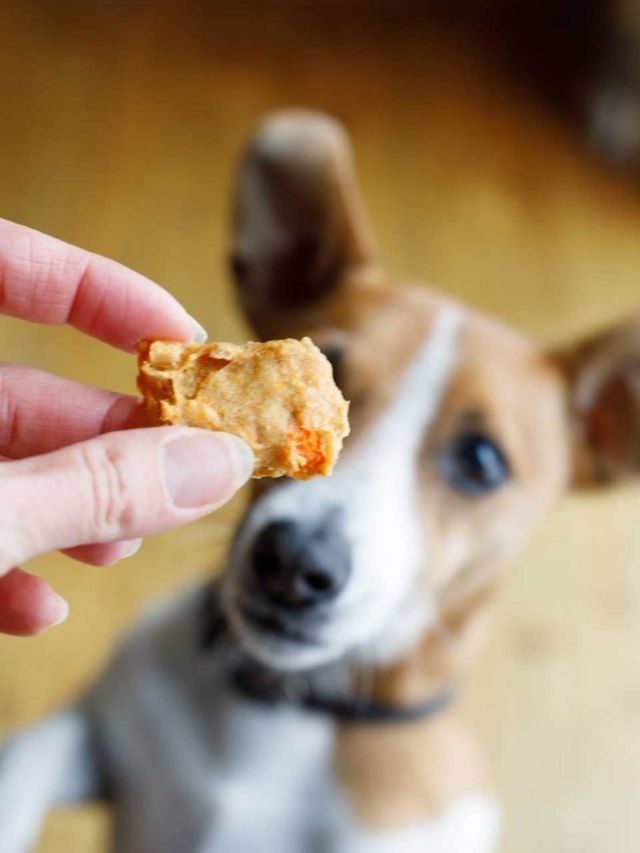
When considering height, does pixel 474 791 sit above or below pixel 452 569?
below

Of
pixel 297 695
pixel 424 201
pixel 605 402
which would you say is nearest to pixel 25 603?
pixel 297 695

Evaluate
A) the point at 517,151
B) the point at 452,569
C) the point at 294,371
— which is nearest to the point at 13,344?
the point at 452,569

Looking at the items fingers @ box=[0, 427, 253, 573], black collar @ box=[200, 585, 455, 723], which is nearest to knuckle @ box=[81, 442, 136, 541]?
fingers @ box=[0, 427, 253, 573]

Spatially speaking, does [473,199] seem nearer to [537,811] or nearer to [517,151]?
[517,151]

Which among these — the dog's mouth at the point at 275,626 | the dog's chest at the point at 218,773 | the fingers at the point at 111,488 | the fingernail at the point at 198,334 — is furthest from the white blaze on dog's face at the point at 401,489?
the fingers at the point at 111,488

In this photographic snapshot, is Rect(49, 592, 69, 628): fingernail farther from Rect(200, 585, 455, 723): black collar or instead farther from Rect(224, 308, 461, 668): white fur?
Rect(200, 585, 455, 723): black collar

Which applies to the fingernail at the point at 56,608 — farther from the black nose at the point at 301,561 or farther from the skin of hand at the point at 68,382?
the black nose at the point at 301,561

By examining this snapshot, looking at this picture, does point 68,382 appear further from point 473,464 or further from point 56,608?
point 473,464
